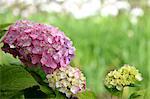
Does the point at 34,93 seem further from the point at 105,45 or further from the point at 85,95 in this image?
the point at 105,45

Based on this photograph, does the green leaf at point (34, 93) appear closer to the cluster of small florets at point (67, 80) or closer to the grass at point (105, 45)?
the cluster of small florets at point (67, 80)

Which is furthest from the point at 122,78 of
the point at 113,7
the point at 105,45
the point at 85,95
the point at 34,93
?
the point at 113,7

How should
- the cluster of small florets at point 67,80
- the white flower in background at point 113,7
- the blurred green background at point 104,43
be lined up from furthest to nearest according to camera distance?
the white flower in background at point 113,7
the blurred green background at point 104,43
the cluster of small florets at point 67,80

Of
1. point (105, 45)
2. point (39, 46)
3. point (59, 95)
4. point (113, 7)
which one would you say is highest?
point (113, 7)

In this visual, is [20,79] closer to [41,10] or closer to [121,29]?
[121,29]

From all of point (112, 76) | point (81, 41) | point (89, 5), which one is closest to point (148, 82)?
point (81, 41)

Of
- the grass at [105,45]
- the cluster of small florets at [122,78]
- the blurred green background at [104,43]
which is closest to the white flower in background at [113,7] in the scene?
the blurred green background at [104,43]

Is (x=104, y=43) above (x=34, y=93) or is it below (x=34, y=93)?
above

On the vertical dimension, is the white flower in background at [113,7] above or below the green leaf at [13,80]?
above
